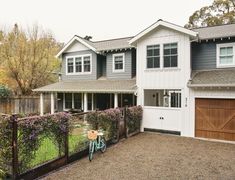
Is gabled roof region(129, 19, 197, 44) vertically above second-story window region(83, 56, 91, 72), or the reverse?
gabled roof region(129, 19, 197, 44)

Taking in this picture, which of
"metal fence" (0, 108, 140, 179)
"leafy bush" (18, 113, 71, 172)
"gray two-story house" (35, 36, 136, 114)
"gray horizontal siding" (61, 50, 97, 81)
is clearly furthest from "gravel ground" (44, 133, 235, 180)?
"gray horizontal siding" (61, 50, 97, 81)

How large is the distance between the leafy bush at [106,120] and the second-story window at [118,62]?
234 inches

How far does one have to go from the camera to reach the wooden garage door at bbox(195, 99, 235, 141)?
36.4 feet

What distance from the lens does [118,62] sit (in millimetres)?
16266

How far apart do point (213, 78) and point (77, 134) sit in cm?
753

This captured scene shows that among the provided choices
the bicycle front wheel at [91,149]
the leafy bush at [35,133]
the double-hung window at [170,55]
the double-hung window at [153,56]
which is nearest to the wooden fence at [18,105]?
the double-hung window at [153,56]

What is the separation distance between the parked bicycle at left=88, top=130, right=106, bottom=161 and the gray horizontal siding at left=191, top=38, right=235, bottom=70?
7.35 m

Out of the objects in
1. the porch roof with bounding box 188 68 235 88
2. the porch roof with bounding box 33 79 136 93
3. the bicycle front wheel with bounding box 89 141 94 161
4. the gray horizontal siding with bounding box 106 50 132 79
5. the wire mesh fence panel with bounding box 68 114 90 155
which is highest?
the gray horizontal siding with bounding box 106 50 132 79

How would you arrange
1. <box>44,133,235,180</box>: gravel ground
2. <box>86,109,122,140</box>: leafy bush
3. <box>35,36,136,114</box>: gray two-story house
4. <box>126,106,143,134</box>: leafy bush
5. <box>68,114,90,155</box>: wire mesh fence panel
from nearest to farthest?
<box>44,133,235,180</box>: gravel ground → <box>68,114,90,155</box>: wire mesh fence panel → <box>86,109,122,140</box>: leafy bush → <box>126,106,143,134</box>: leafy bush → <box>35,36,136,114</box>: gray two-story house

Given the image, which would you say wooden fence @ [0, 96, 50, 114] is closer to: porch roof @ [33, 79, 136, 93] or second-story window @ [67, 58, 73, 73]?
porch roof @ [33, 79, 136, 93]

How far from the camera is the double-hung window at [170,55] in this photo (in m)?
12.5

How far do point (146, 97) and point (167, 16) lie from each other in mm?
23953

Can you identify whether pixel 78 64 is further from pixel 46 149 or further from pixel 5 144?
pixel 5 144

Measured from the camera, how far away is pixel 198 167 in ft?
24.8
